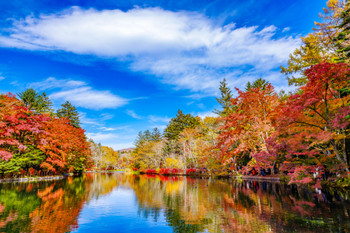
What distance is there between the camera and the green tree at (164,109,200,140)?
5250 cm

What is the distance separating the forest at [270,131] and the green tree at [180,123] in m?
6.85

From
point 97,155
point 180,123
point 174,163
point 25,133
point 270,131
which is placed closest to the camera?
point 270,131

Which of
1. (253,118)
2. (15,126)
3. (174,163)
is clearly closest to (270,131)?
(253,118)

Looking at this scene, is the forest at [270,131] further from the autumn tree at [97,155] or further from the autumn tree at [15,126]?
the autumn tree at [97,155]

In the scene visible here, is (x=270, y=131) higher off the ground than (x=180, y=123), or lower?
lower

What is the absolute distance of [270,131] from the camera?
72.6 feet

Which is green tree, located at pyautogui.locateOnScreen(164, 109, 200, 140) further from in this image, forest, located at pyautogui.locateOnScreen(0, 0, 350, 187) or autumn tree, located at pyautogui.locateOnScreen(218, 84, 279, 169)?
autumn tree, located at pyautogui.locateOnScreen(218, 84, 279, 169)

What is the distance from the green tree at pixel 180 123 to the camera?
52497 mm

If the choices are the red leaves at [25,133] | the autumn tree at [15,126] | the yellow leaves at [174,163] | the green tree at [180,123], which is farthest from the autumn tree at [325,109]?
the green tree at [180,123]

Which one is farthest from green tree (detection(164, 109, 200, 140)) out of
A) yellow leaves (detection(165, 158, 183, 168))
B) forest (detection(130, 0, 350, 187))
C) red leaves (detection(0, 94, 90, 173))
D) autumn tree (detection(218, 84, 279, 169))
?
autumn tree (detection(218, 84, 279, 169))

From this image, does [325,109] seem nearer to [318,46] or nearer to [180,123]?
[318,46]

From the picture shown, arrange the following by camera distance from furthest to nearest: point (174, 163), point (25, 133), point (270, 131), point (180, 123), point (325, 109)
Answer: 1. point (180, 123)
2. point (174, 163)
3. point (25, 133)
4. point (270, 131)
5. point (325, 109)

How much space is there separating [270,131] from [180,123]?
3339cm

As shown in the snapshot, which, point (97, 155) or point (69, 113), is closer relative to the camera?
point (69, 113)
